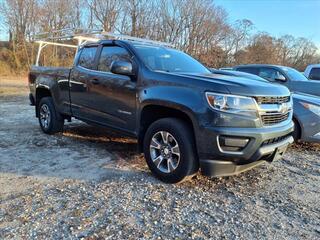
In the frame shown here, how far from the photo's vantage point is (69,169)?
447 cm

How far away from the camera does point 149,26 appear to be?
30.4 m

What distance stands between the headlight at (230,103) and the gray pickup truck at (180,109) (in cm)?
1

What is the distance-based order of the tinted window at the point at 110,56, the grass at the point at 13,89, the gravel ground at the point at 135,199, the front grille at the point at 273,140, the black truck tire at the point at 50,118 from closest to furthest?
the gravel ground at the point at 135,199 → the front grille at the point at 273,140 → the tinted window at the point at 110,56 → the black truck tire at the point at 50,118 → the grass at the point at 13,89

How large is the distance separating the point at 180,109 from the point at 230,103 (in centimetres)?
60

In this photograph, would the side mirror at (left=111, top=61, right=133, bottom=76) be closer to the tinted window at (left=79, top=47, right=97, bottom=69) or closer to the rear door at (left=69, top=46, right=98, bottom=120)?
the rear door at (left=69, top=46, right=98, bottom=120)

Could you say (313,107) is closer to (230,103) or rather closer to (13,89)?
(230,103)

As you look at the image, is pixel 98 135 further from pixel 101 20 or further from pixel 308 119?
pixel 101 20

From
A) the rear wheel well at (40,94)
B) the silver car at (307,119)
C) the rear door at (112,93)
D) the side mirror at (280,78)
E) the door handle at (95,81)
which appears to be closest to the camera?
the rear door at (112,93)

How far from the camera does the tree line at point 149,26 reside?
28172 millimetres

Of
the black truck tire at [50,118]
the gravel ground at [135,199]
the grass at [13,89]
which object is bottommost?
the grass at [13,89]

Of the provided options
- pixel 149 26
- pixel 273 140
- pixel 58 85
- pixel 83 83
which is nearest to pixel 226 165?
pixel 273 140

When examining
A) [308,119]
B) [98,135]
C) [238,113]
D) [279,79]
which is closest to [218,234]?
[238,113]

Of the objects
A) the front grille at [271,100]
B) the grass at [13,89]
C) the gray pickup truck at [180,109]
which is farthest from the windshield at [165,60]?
the grass at [13,89]

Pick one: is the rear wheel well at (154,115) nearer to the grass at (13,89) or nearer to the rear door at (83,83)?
the rear door at (83,83)
